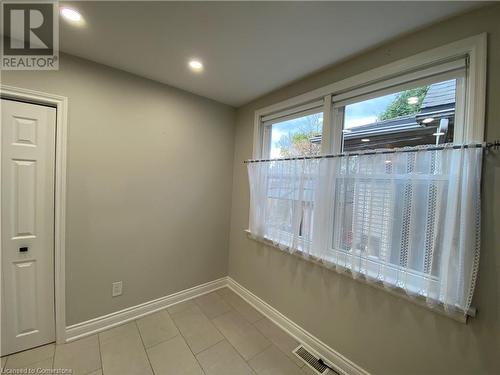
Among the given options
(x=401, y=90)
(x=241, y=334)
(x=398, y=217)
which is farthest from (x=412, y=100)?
(x=241, y=334)

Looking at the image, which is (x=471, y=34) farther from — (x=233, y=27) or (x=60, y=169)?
(x=60, y=169)

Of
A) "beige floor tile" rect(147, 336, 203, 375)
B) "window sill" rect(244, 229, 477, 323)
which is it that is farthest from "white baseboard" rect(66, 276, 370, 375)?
"window sill" rect(244, 229, 477, 323)

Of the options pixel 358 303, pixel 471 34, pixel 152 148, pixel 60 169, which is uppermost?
pixel 471 34

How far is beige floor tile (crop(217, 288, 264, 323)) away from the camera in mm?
2214

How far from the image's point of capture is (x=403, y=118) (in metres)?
1.45

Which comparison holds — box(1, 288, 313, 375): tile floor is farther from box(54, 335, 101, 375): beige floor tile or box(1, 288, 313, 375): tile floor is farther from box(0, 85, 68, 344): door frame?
box(0, 85, 68, 344): door frame

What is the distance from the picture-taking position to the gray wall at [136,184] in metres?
1.76

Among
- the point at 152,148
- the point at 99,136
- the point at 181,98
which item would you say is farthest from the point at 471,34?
the point at 99,136

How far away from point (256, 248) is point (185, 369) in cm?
120

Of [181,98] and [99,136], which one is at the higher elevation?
[181,98]

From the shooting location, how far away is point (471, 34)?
1.15 meters

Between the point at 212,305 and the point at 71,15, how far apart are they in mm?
2701

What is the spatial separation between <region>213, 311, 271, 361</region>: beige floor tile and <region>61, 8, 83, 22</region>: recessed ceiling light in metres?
2.62

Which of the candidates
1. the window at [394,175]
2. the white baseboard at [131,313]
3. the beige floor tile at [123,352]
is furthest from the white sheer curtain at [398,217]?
the beige floor tile at [123,352]
